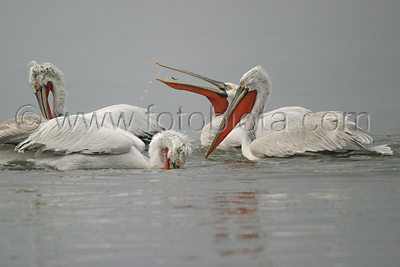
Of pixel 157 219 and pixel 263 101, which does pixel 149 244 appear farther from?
pixel 263 101

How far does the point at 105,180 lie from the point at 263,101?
8.90 ft

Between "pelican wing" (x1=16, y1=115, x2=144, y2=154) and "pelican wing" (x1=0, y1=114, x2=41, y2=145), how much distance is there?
1.31 ft

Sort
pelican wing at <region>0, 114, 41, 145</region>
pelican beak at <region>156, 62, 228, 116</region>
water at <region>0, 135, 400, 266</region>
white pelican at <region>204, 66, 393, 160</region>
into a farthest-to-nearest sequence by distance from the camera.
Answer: pelican beak at <region>156, 62, 228, 116</region> → white pelican at <region>204, 66, 393, 160</region> → pelican wing at <region>0, 114, 41, 145</region> → water at <region>0, 135, 400, 266</region>

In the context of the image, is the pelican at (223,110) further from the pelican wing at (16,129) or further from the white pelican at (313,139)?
the pelican wing at (16,129)

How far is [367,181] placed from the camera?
5.00 m

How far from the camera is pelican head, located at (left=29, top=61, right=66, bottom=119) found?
7965mm

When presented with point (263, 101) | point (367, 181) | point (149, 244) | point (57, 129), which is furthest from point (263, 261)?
point (263, 101)

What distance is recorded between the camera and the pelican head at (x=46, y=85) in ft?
26.1

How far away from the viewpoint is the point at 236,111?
7.40 meters

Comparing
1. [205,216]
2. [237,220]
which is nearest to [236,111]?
[205,216]

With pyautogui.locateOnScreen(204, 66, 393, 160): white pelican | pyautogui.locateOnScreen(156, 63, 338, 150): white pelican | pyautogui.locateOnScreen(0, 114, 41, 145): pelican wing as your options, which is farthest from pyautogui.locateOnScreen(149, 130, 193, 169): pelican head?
pyautogui.locateOnScreen(156, 63, 338, 150): white pelican

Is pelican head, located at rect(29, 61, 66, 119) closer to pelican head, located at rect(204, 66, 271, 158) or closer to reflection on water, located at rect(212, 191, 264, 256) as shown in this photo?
pelican head, located at rect(204, 66, 271, 158)

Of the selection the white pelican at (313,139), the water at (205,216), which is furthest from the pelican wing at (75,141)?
the white pelican at (313,139)

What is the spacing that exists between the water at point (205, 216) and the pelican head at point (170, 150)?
162 mm
